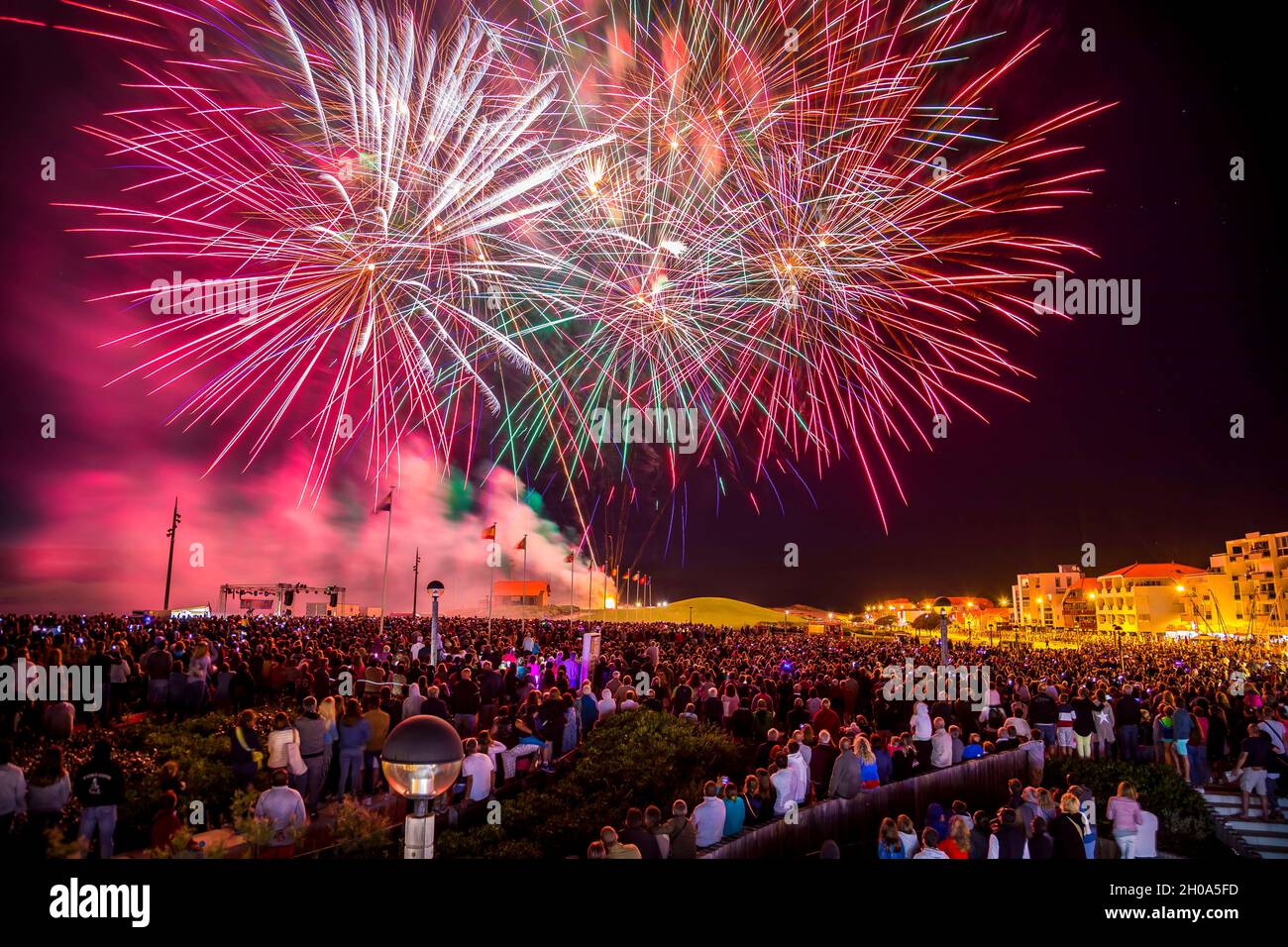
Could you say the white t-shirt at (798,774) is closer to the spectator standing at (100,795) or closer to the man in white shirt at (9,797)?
the spectator standing at (100,795)

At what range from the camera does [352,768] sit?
10352 millimetres

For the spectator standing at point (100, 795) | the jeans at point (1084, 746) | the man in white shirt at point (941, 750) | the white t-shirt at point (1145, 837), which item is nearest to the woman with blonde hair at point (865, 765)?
the man in white shirt at point (941, 750)

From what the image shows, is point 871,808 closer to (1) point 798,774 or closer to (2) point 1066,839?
(1) point 798,774

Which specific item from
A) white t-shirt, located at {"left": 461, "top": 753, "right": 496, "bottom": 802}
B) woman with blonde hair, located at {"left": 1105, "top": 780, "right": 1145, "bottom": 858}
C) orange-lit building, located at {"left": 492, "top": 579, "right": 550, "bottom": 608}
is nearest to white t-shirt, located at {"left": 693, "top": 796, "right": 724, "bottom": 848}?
white t-shirt, located at {"left": 461, "top": 753, "right": 496, "bottom": 802}

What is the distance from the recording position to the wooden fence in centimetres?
895

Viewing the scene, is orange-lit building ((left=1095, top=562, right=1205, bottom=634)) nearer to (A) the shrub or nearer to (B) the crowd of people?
(B) the crowd of people

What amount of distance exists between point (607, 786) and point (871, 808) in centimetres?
375

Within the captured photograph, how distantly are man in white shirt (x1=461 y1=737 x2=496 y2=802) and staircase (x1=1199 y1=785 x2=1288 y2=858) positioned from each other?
1097 cm

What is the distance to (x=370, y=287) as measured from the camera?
20.5 m

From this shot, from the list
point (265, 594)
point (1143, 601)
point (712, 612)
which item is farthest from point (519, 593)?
point (1143, 601)

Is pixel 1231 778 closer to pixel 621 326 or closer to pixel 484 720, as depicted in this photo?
pixel 484 720
